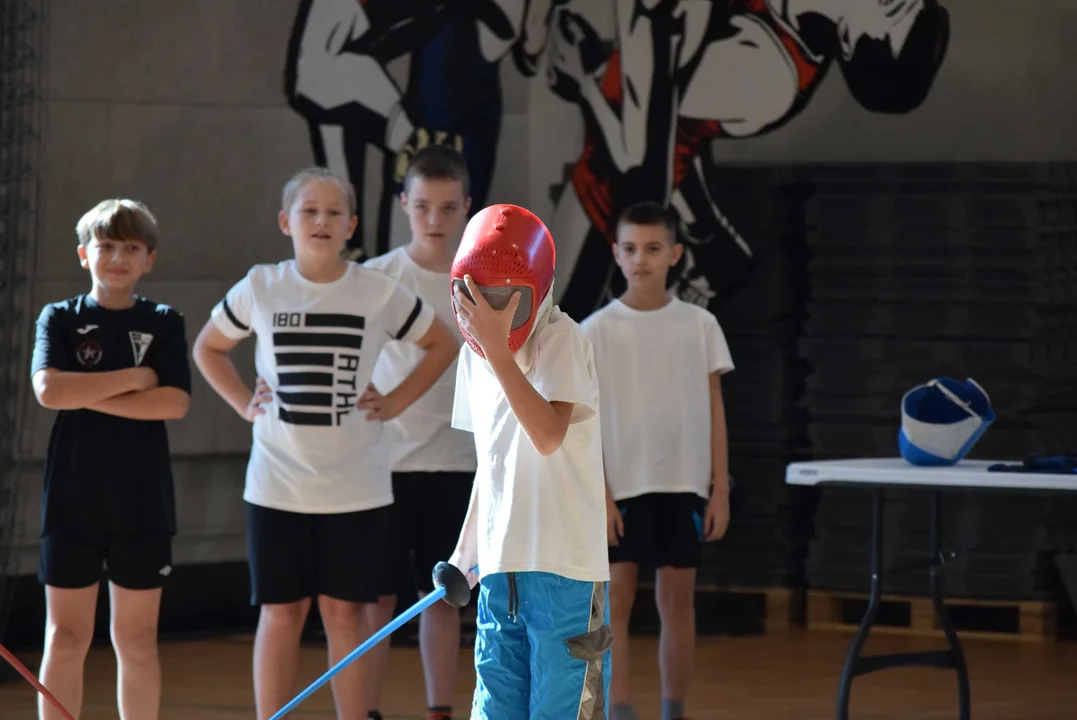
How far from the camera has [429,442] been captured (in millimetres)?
4391

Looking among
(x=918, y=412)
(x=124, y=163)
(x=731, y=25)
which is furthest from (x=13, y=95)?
(x=918, y=412)

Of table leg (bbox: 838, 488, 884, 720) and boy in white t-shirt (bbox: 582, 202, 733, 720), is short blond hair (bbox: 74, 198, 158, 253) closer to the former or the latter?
boy in white t-shirt (bbox: 582, 202, 733, 720)

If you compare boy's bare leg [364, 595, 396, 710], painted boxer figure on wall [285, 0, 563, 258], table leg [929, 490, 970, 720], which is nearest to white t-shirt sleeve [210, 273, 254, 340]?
boy's bare leg [364, 595, 396, 710]

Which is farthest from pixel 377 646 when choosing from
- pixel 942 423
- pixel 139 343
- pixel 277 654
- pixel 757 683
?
pixel 942 423

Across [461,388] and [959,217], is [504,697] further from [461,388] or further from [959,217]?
[959,217]

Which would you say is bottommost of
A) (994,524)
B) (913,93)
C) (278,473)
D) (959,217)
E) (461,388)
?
(994,524)

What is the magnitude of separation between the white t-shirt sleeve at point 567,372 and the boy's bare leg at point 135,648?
155cm

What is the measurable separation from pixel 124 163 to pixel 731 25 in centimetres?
282

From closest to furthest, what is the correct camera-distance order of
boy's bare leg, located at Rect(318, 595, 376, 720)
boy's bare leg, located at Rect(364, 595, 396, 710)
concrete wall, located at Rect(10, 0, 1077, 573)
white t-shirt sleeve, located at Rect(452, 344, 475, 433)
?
white t-shirt sleeve, located at Rect(452, 344, 475, 433), boy's bare leg, located at Rect(318, 595, 376, 720), boy's bare leg, located at Rect(364, 595, 396, 710), concrete wall, located at Rect(10, 0, 1077, 573)

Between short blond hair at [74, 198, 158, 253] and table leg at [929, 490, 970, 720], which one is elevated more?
short blond hair at [74, 198, 158, 253]

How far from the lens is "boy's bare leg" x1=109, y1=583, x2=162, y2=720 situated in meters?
3.74

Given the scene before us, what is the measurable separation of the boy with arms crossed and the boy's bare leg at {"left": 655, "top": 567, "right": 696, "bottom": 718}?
62.2 inches

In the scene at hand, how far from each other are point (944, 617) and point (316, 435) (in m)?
2.10

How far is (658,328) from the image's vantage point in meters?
4.53
